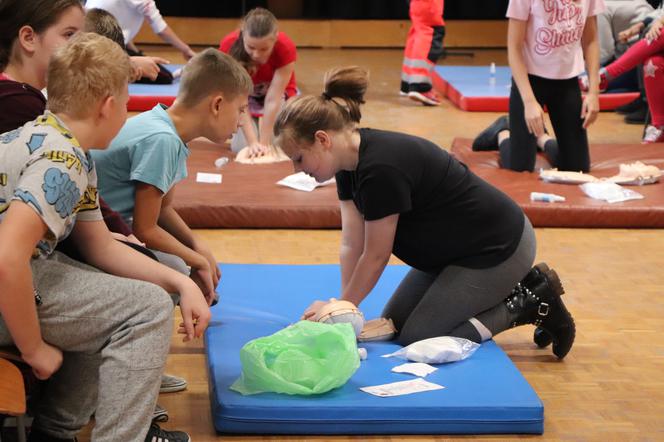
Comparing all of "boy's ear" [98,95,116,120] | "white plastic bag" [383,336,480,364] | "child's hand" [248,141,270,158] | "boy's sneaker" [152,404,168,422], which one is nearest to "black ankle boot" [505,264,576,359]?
"white plastic bag" [383,336,480,364]

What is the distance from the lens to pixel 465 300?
3426 millimetres

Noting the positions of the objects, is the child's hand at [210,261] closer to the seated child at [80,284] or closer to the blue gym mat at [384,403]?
the blue gym mat at [384,403]

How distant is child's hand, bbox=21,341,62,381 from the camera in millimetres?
2365

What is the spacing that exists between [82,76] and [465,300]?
1513 millimetres

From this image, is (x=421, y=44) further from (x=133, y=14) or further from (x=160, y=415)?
(x=160, y=415)

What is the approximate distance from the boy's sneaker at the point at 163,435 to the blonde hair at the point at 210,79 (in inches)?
40.9

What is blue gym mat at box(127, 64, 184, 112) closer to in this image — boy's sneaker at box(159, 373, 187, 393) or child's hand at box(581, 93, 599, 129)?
child's hand at box(581, 93, 599, 129)

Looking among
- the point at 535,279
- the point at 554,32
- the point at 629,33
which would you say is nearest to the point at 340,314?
the point at 535,279

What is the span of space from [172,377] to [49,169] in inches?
45.0

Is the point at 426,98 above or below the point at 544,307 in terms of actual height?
below

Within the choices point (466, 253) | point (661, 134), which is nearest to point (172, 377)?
point (466, 253)

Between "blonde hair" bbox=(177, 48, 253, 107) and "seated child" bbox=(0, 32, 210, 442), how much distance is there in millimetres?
632

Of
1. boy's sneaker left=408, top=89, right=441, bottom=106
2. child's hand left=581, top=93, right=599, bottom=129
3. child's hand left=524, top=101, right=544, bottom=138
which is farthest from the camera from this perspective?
boy's sneaker left=408, top=89, right=441, bottom=106

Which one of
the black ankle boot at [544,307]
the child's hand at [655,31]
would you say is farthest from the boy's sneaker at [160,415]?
the child's hand at [655,31]
